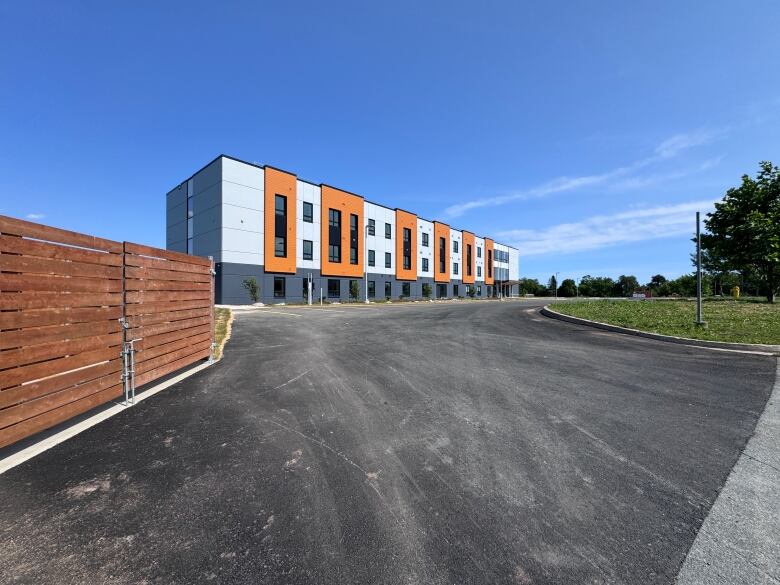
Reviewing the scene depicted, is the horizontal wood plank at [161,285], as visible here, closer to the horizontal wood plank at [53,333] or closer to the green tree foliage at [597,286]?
the horizontal wood plank at [53,333]

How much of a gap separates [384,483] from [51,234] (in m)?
5.32

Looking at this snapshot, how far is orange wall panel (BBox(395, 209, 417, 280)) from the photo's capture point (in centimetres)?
5148

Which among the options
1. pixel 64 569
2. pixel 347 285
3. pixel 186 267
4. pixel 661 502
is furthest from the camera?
pixel 347 285

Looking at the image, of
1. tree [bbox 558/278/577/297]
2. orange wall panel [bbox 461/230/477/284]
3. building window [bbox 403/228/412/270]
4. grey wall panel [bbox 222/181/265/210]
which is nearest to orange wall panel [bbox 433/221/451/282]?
orange wall panel [bbox 461/230/477/284]

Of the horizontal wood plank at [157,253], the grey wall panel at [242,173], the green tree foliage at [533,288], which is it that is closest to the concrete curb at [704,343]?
the horizontal wood plank at [157,253]

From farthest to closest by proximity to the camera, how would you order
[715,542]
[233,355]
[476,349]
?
[476,349]
[233,355]
[715,542]

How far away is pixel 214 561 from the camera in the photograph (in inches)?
93.7

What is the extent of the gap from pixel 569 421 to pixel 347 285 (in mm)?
39912

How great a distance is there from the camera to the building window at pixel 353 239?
145ft

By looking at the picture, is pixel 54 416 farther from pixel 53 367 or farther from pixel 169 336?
pixel 169 336

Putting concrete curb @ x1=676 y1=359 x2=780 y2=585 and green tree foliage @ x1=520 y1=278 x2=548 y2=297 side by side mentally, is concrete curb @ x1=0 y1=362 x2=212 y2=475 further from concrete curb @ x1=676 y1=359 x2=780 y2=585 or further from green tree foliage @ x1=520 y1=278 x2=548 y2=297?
green tree foliage @ x1=520 y1=278 x2=548 y2=297

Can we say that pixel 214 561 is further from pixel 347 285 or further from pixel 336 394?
pixel 347 285

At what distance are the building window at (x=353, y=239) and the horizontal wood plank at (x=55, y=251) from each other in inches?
1534

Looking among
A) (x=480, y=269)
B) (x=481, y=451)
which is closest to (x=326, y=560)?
(x=481, y=451)
